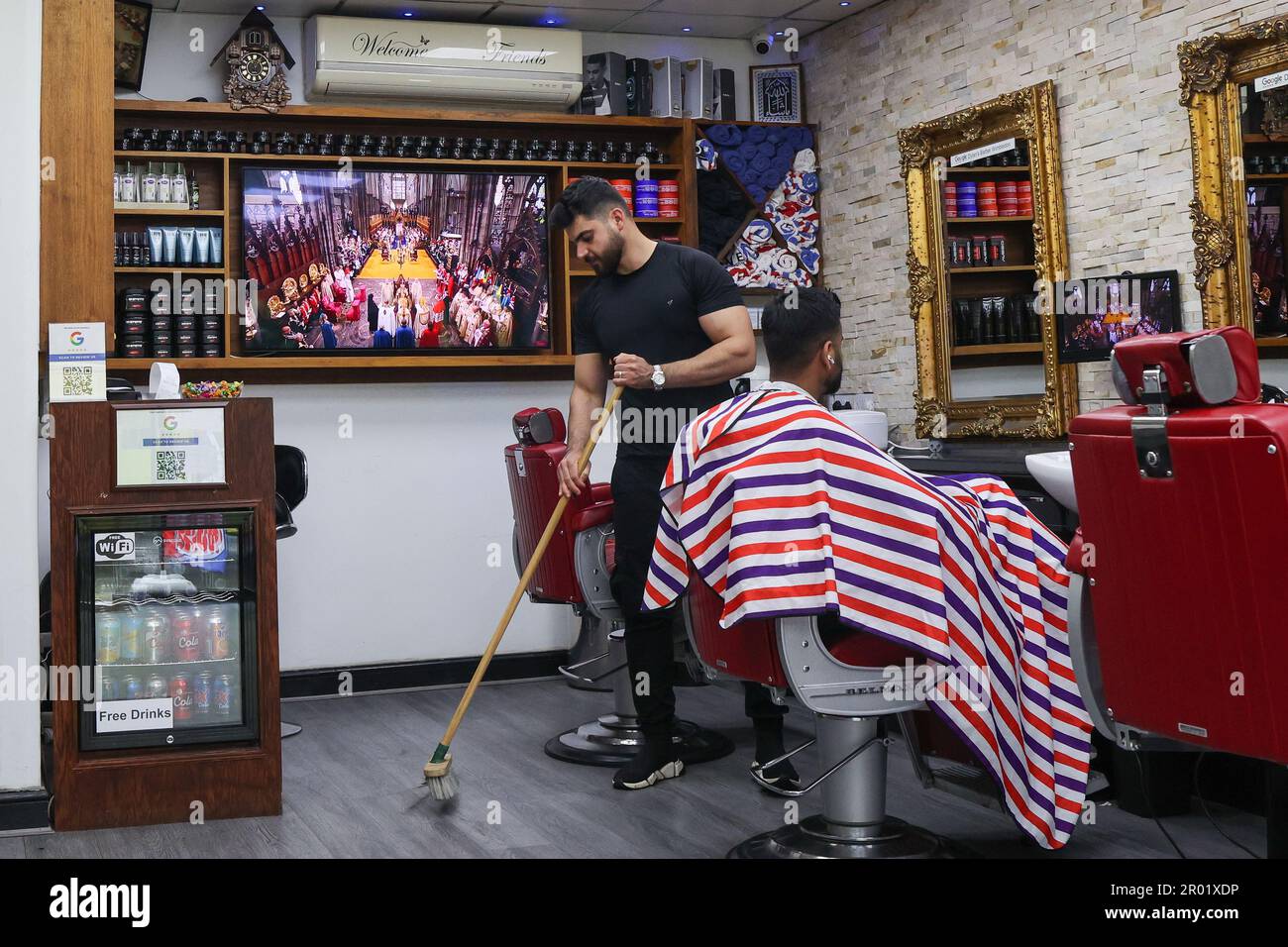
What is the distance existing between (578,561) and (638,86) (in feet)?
8.13

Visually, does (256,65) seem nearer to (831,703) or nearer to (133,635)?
(133,635)

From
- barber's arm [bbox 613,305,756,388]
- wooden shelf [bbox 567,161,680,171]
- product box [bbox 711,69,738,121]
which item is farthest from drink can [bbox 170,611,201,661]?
product box [bbox 711,69,738,121]

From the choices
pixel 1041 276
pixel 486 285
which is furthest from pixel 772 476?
pixel 486 285

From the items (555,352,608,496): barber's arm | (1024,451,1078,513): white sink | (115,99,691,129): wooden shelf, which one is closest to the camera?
→ (1024,451,1078,513): white sink

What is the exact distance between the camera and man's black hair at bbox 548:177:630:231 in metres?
3.54

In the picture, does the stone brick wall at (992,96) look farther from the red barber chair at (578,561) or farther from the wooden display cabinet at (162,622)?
the wooden display cabinet at (162,622)

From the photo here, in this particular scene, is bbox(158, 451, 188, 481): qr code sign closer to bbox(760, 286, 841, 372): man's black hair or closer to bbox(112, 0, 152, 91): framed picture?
bbox(760, 286, 841, 372): man's black hair

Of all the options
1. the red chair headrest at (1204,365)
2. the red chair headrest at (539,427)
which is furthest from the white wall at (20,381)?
the red chair headrest at (1204,365)

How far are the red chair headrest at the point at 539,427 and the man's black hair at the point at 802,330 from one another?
128 cm

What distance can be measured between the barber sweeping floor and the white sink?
3.14ft

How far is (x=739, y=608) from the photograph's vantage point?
240 cm

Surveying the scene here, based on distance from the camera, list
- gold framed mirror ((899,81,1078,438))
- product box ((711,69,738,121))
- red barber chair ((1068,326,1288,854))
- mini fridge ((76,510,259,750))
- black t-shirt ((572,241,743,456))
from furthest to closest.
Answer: product box ((711,69,738,121)), gold framed mirror ((899,81,1078,438)), black t-shirt ((572,241,743,456)), mini fridge ((76,510,259,750)), red barber chair ((1068,326,1288,854))

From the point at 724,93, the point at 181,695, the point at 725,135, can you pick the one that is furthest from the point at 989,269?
the point at 181,695
